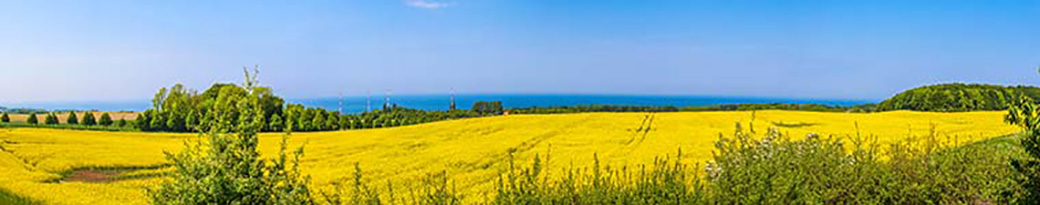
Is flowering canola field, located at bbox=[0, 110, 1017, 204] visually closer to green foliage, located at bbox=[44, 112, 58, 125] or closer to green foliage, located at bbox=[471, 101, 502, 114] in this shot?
green foliage, located at bbox=[44, 112, 58, 125]

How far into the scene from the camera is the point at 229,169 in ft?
21.9

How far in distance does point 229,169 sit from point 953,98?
72928 mm

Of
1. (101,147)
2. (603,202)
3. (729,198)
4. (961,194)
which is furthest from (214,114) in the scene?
(101,147)

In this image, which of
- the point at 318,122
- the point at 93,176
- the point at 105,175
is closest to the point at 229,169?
the point at 93,176

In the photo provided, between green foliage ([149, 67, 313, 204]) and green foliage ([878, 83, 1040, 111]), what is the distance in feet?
209

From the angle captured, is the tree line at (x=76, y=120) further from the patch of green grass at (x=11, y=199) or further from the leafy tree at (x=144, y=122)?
the patch of green grass at (x=11, y=199)

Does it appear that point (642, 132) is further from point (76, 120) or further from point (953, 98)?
point (76, 120)

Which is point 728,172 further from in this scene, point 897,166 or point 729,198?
point 897,166

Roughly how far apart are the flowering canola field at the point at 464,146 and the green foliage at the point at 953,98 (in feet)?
99.4

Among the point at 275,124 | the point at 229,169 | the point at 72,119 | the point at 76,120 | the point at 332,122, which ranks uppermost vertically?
the point at 229,169

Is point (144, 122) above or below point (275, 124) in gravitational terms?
below

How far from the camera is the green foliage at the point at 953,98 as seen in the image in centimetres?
6012

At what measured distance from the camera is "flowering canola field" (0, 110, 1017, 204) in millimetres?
16938

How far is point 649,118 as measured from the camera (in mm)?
37094
